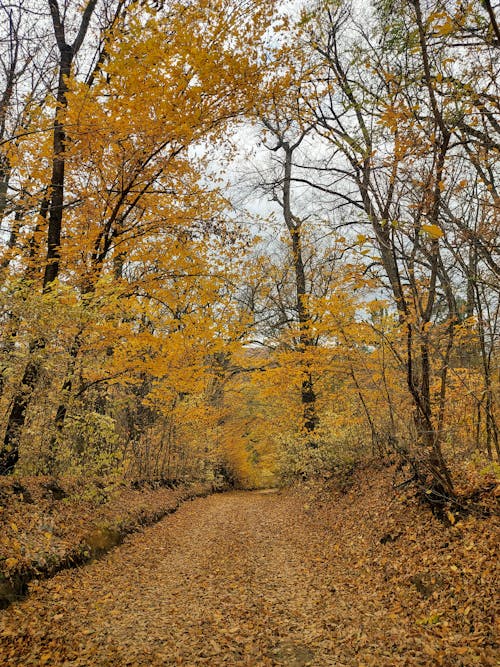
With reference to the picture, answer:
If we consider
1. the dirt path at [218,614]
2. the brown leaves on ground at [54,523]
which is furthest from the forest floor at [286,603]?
the brown leaves on ground at [54,523]

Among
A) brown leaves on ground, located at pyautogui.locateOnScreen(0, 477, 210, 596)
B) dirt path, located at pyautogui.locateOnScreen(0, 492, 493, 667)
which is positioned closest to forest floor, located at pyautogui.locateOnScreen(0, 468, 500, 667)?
dirt path, located at pyautogui.locateOnScreen(0, 492, 493, 667)

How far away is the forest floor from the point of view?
10.6 feet

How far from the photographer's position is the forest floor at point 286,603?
127 inches

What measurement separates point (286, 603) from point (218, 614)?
0.78 meters

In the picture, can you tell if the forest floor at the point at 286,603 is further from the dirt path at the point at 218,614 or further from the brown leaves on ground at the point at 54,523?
the brown leaves on ground at the point at 54,523

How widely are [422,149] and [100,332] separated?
16.2 ft

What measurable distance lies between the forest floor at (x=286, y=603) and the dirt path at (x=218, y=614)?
0.05ft

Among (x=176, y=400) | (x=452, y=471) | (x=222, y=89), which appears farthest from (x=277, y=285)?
(x=452, y=471)

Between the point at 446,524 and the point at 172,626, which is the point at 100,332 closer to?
the point at 172,626

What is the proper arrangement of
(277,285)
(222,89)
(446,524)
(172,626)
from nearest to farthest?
(172,626) < (446,524) < (222,89) < (277,285)

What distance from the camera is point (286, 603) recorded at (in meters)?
4.37

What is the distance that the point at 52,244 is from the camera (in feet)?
23.3

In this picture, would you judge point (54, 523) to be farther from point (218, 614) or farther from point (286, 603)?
point (286, 603)

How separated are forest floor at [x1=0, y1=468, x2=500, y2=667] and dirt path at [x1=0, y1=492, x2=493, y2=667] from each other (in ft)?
0.05
